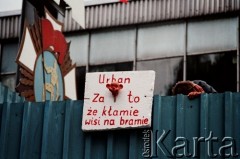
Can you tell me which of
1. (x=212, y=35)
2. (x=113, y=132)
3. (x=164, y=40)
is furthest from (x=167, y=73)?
(x=113, y=132)

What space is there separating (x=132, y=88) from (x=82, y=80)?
10.7 meters

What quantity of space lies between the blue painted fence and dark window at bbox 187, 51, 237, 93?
8.93m

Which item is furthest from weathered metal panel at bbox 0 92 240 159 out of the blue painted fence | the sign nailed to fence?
the sign nailed to fence

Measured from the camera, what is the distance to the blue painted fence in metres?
8.52

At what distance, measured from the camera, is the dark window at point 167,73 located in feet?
60.6

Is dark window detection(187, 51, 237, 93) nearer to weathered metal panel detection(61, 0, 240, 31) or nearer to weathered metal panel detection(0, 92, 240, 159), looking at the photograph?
weathered metal panel detection(61, 0, 240, 31)

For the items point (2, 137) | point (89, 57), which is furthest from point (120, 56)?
point (2, 137)

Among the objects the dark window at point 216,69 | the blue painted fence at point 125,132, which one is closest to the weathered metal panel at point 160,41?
the dark window at point 216,69

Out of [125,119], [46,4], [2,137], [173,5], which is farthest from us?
[173,5]

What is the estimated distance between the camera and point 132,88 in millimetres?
9180

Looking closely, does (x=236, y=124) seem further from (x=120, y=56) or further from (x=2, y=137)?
(x=120, y=56)

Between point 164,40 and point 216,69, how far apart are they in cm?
171

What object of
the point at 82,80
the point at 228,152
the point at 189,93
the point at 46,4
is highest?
the point at 46,4

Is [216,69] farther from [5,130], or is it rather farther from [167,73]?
[5,130]
